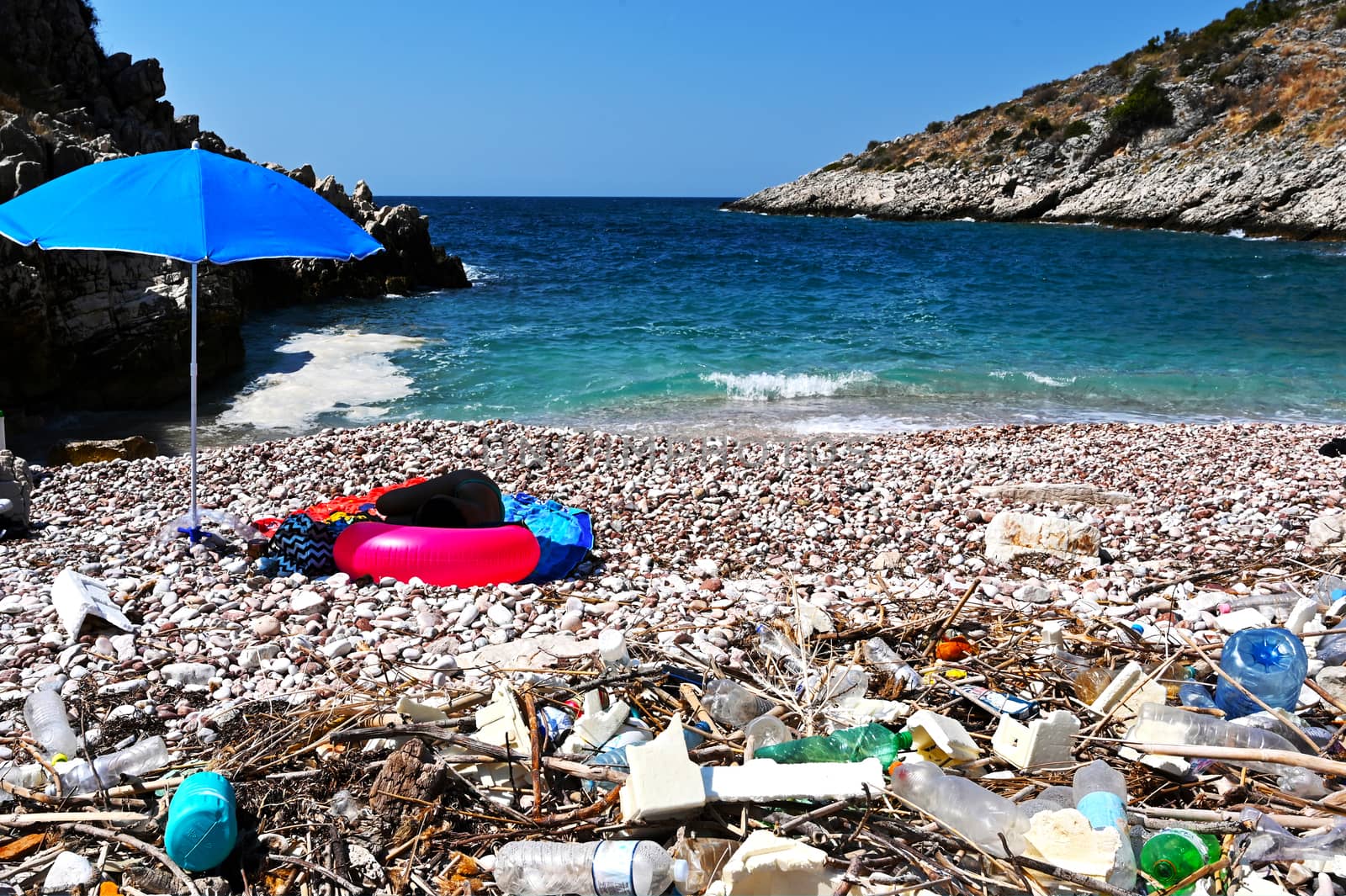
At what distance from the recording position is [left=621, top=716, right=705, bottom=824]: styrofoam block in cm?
226

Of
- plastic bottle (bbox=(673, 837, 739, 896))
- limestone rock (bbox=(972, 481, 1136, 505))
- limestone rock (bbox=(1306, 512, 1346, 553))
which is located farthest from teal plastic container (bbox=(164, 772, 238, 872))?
limestone rock (bbox=(972, 481, 1136, 505))

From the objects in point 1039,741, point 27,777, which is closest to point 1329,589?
point 1039,741

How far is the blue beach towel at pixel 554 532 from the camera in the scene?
5375 mm

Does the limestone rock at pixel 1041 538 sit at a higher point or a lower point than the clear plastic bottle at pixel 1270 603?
lower

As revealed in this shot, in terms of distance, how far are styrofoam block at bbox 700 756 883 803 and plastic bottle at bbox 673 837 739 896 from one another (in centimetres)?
12

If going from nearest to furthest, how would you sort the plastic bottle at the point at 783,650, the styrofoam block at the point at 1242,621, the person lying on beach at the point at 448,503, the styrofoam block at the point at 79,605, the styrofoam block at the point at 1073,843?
the styrofoam block at the point at 1073,843 < the plastic bottle at the point at 783,650 < the styrofoam block at the point at 1242,621 < the styrofoam block at the point at 79,605 < the person lying on beach at the point at 448,503

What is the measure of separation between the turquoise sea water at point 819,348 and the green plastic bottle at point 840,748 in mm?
8751

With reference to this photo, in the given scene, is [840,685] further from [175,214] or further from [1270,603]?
[175,214]

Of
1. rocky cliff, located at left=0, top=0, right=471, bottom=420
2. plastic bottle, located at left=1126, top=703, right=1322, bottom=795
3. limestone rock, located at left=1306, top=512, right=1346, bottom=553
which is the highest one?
rocky cliff, located at left=0, top=0, right=471, bottom=420

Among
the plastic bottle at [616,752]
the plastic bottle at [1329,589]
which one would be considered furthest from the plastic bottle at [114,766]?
the plastic bottle at [1329,589]

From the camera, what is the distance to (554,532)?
582 centimetres

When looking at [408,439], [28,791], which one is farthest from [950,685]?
[408,439]

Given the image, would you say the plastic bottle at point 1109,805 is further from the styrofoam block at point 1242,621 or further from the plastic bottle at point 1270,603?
the plastic bottle at point 1270,603

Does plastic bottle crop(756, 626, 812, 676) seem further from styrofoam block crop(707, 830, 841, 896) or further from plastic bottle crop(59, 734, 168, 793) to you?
plastic bottle crop(59, 734, 168, 793)
